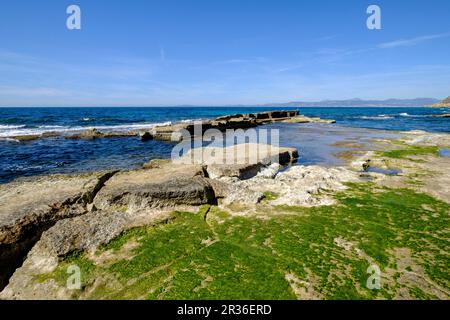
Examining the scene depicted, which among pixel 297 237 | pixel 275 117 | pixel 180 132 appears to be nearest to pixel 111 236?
pixel 297 237

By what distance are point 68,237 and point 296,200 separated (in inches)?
331

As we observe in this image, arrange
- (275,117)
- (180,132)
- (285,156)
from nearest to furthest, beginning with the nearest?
1. (285,156)
2. (180,132)
3. (275,117)

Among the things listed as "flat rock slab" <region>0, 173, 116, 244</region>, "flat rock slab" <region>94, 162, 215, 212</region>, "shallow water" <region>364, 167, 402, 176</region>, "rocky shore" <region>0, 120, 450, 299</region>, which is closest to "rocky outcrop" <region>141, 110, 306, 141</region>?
"rocky shore" <region>0, 120, 450, 299</region>

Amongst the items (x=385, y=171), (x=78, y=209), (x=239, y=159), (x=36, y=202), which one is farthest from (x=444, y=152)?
(x=36, y=202)

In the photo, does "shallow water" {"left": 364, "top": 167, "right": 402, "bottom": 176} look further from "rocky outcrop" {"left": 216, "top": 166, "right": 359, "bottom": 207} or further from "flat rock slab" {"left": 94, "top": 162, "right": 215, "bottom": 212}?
"flat rock slab" {"left": 94, "top": 162, "right": 215, "bottom": 212}

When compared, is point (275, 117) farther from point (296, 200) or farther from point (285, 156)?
point (296, 200)

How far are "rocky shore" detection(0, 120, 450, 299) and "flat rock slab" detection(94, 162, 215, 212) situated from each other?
0.14 ft

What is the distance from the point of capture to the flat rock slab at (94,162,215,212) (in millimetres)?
10508

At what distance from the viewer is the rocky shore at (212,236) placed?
6.50 m

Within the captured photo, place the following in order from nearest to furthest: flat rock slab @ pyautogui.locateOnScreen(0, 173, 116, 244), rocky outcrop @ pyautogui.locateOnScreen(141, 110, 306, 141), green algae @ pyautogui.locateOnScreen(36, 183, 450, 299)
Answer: green algae @ pyautogui.locateOnScreen(36, 183, 450, 299), flat rock slab @ pyautogui.locateOnScreen(0, 173, 116, 244), rocky outcrop @ pyautogui.locateOnScreen(141, 110, 306, 141)

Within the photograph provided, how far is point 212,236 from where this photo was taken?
28.5 feet

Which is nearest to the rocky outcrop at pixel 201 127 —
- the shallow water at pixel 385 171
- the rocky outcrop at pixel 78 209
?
the rocky outcrop at pixel 78 209

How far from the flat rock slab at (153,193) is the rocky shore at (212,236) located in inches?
1.7
